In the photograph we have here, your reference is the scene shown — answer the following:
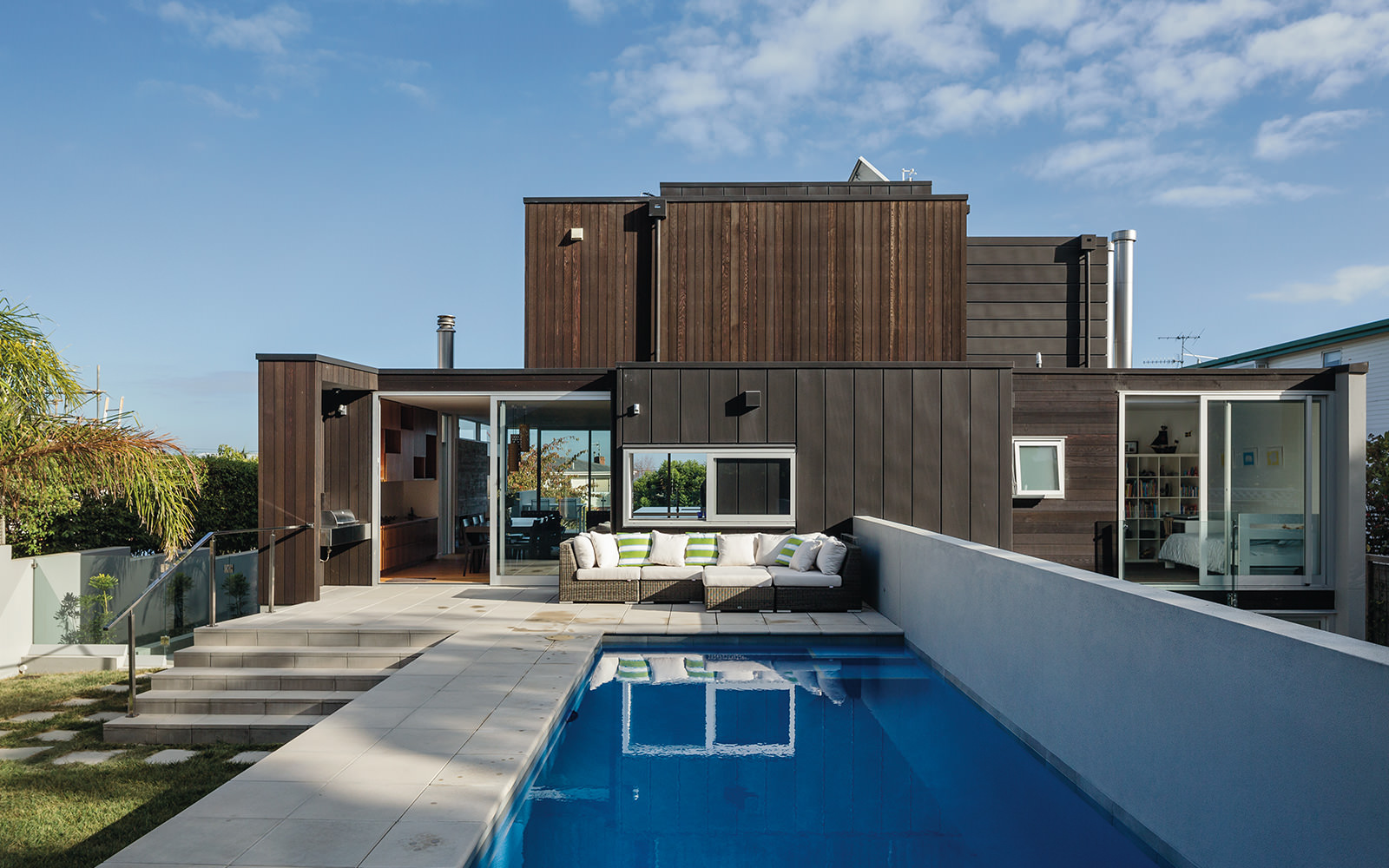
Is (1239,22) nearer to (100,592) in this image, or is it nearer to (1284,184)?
(1284,184)

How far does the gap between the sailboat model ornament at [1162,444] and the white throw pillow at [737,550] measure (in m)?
6.92

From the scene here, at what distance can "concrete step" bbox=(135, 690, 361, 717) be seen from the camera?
5543 mm

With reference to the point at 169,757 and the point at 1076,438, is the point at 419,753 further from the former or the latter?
the point at 1076,438

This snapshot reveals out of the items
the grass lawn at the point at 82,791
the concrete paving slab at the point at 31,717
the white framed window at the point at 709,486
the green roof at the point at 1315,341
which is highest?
the green roof at the point at 1315,341

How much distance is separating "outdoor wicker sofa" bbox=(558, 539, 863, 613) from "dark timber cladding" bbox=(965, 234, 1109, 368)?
575cm

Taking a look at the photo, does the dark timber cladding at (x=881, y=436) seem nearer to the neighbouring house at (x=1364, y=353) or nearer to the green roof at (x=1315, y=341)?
the green roof at (x=1315, y=341)

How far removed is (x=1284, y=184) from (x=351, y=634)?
812 inches

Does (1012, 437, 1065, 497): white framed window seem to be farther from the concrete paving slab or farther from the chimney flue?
the concrete paving slab

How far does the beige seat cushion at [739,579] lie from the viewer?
786cm

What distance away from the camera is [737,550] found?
28.2 feet

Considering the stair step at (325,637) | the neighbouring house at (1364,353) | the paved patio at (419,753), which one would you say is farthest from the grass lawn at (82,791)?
the neighbouring house at (1364,353)

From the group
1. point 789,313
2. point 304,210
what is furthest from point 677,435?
point 304,210

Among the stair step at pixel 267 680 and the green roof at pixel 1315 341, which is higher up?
the green roof at pixel 1315 341

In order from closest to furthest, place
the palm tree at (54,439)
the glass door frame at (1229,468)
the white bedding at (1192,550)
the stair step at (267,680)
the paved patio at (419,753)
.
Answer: the paved patio at (419,753) < the stair step at (267,680) < the palm tree at (54,439) < the glass door frame at (1229,468) < the white bedding at (1192,550)
